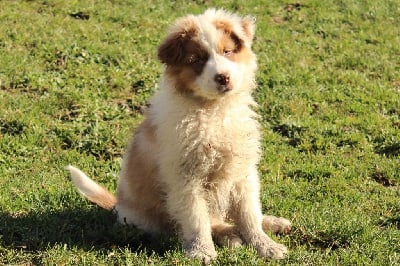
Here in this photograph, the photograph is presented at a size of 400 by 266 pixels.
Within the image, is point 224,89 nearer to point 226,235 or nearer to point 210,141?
point 210,141

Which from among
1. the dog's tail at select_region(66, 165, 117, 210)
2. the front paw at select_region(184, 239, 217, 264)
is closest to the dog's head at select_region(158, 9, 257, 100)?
the front paw at select_region(184, 239, 217, 264)

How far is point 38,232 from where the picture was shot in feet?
16.8

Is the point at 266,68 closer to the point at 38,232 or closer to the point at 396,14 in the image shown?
the point at 396,14

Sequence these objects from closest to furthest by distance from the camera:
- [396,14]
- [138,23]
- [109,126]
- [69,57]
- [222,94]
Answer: [222,94] → [109,126] → [69,57] → [138,23] → [396,14]

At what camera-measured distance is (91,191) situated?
579 cm

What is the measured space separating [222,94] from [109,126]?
3.45 metres

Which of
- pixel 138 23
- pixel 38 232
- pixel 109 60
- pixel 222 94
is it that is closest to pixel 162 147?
pixel 222 94

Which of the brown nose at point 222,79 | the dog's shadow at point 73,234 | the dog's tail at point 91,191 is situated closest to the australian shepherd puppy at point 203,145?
the brown nose at point 222,79

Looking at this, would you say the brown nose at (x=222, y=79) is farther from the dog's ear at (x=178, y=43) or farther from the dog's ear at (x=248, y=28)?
the dog's ear at (x=248, y=28)

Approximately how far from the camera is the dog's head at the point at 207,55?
4699 millimetres

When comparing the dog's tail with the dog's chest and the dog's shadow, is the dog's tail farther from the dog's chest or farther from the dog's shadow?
the dog's chest

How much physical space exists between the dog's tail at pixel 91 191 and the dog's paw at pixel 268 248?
1.41 meters

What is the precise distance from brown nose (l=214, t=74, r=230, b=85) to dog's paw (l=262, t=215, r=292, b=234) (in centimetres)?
141

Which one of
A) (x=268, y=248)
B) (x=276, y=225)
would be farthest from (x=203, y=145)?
(x=276, y=225)
